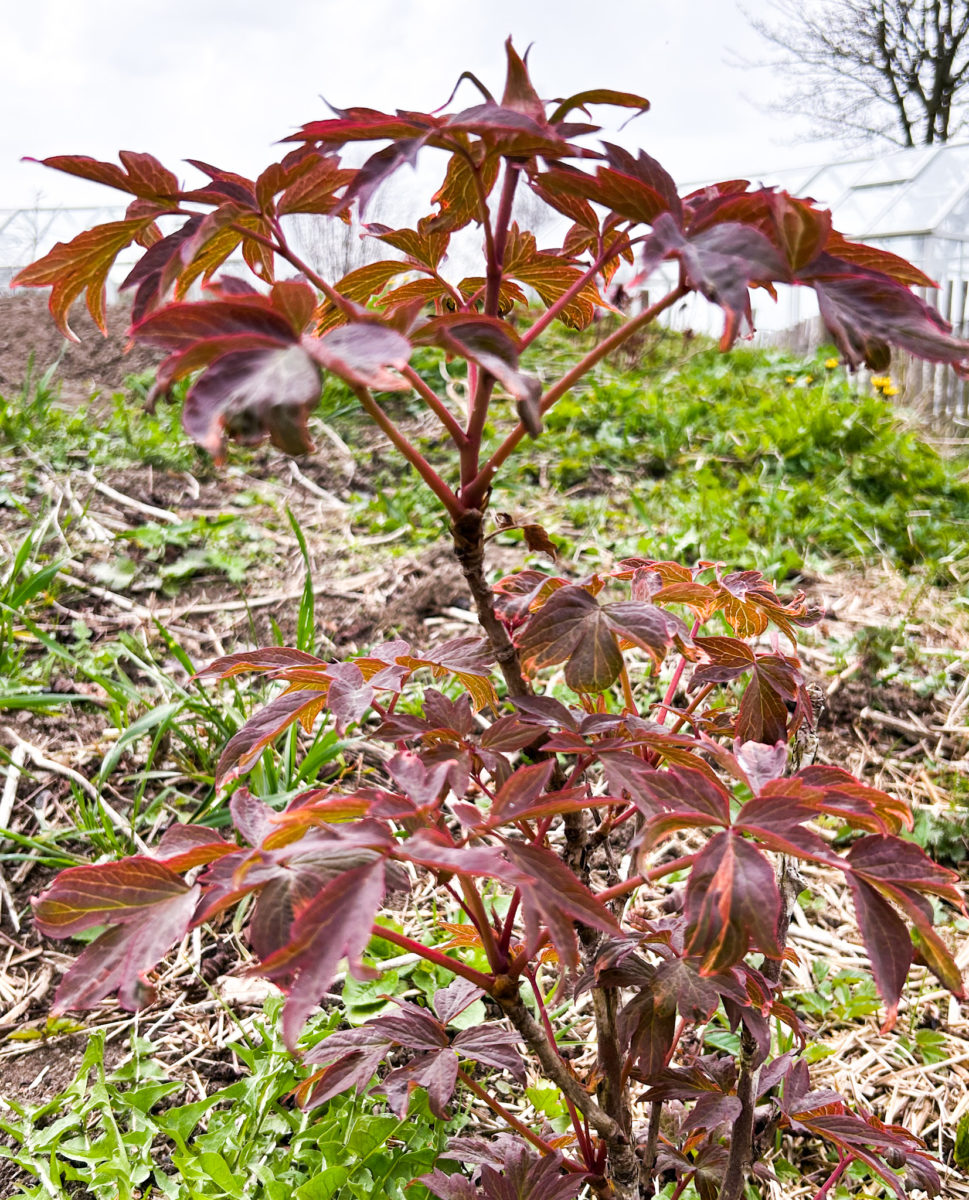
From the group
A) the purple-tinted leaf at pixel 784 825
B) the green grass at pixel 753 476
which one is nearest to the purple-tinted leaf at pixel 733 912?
the purple-tinted leaf at pixel 784 825

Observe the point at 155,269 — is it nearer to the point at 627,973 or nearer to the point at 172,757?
the point at 627,973

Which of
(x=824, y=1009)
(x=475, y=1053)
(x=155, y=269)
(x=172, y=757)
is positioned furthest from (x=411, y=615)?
(x=155, y=269)

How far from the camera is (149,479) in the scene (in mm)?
3383

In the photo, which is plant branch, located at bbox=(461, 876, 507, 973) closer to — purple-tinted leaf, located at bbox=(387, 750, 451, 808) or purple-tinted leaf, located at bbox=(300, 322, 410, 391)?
purple-tinted leaf, located at bbox=(387, 750, 451, 808)

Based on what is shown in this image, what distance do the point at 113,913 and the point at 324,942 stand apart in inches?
7.9

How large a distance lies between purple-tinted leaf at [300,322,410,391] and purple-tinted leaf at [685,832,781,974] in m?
0.37

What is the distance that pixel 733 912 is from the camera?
559mm

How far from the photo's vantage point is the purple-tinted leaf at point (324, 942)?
18.9 inches

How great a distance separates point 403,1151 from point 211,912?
0.72 meters

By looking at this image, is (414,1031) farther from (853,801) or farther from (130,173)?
(130,173)

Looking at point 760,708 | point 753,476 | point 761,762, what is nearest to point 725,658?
point 760,708

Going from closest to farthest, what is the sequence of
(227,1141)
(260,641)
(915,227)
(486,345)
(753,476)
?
(486,345) → (227,1141) → (260,641) → (753,476) → (915,227)

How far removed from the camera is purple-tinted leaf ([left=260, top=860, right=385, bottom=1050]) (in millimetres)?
481

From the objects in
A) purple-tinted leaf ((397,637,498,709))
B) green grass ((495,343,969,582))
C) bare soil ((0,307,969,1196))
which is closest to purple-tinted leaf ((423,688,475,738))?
purple-tinted leaf ((397,637,498,709))
